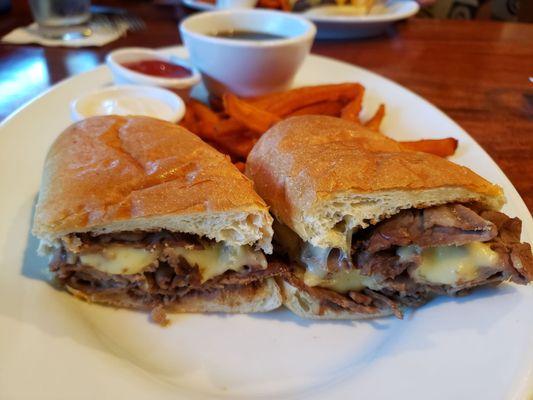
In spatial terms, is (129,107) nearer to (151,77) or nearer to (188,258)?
(151,77)

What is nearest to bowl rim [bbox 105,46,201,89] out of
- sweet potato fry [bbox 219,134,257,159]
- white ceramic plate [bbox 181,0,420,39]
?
sweet potato fry [bbox 219,134,257,159]

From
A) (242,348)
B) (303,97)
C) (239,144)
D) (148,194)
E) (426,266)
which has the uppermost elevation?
(148,194)

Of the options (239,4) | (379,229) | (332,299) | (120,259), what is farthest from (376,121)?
(239,4)

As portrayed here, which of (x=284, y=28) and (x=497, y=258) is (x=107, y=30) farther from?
(x=497, y=258)

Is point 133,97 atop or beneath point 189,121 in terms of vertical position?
atop

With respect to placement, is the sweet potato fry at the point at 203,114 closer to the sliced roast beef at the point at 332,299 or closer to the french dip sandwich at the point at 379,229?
the french dip sandwich at the point at 379,229

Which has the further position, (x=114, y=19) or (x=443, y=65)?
(x=114, y=19)

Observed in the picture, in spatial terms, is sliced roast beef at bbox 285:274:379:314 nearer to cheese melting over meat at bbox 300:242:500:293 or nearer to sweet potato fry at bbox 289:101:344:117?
cheese melting over meat at bbox 300:242:500:293
